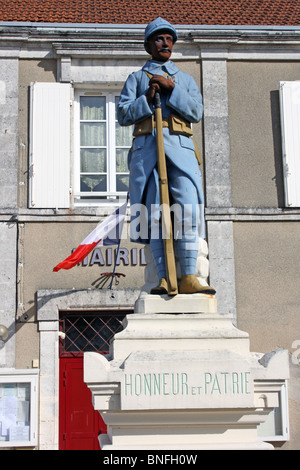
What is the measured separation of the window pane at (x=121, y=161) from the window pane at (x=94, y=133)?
29 cm

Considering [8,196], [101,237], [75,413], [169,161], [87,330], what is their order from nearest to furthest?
[169,161]
[101,237]
[75,413]
[87,330]
[8,196]

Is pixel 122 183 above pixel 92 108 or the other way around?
the other way around

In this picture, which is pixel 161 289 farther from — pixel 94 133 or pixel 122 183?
pixel 94 133

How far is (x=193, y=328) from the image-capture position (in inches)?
192

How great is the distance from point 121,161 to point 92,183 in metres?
0.59

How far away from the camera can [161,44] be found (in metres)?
5.58

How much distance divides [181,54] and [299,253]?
368 centimetres

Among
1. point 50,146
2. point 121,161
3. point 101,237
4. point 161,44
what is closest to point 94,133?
point 121,161

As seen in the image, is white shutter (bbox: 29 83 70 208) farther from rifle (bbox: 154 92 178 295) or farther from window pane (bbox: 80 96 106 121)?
rifle (bbox: 154 92 178 295)

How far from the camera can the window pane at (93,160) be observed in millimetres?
11648

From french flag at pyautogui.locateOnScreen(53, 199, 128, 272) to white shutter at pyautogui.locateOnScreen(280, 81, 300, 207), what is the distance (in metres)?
2.69

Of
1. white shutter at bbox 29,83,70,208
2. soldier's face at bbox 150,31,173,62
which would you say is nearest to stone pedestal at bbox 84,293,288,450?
soldier's face at bbox 150,31,173,62

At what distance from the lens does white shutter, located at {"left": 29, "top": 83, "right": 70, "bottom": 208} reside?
11.3 m

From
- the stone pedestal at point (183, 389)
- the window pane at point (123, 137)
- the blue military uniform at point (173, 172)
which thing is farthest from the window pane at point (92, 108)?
the stone pedestal at point (183, 389)
